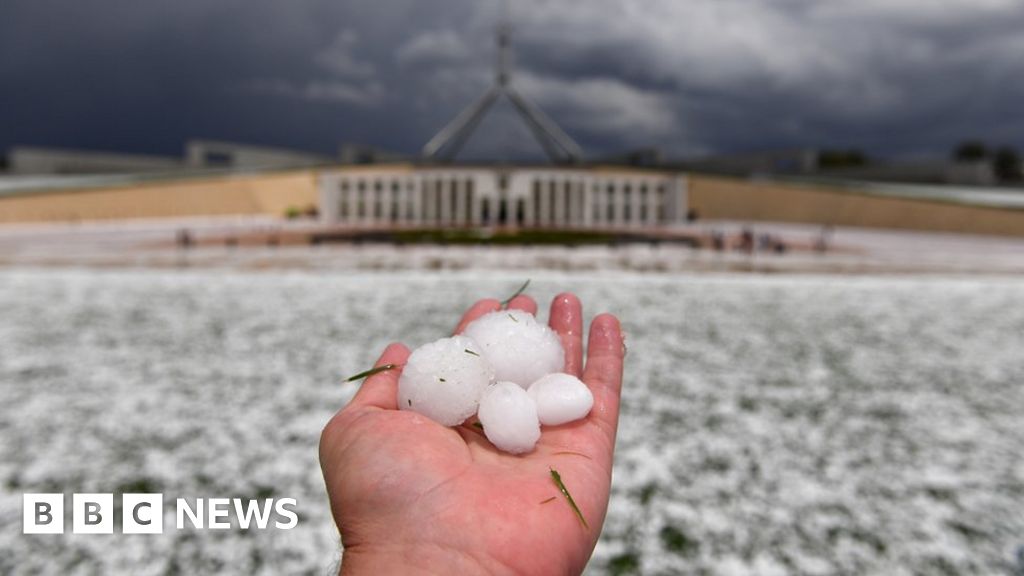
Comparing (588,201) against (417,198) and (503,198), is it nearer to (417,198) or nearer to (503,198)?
(503,198)

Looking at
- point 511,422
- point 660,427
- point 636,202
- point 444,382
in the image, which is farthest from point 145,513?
point 636,202

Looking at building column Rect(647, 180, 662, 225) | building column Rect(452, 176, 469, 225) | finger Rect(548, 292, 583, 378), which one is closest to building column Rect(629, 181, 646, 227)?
building column Rect(647, 180, 662, 225)

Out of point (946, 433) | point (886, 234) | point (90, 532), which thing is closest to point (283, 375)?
point (90, 532)

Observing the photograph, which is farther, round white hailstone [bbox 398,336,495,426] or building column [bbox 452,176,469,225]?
building column [bbox 452,176,469,225]

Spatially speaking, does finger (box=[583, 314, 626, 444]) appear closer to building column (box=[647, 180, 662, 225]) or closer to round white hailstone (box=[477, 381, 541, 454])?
round white hailstone (box=[477, 381, 541, 454])

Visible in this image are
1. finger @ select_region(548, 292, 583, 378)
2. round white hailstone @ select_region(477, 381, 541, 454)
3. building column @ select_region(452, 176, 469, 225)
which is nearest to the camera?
round white hailstone @ select_region(477, 381, 541, 454)

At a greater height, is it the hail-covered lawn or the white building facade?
the white building facade
